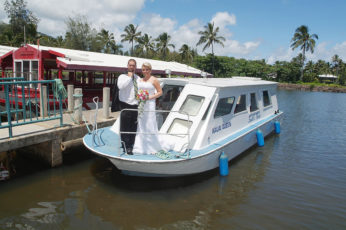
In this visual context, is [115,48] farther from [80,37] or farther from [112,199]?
[112,199]

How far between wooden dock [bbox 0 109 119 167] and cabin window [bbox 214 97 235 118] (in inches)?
132

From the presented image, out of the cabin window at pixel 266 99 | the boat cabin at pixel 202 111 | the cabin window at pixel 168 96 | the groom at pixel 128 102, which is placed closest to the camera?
the groom at pixel 128 102

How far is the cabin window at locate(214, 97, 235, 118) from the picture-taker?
660 centimetres

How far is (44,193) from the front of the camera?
5379 millimetres

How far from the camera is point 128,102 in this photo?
539 cm

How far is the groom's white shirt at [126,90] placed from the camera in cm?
A: 513

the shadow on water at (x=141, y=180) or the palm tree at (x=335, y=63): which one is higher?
the palm tree at (x=335, y=63)

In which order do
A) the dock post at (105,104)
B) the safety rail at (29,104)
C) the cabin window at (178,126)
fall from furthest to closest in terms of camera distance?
the dock post at (105,104) < the cabin window at (178,126) < the safety rail at (29,104)

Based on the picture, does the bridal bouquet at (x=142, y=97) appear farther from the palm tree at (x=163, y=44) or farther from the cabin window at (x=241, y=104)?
the palm tree at (x=163, y=44)

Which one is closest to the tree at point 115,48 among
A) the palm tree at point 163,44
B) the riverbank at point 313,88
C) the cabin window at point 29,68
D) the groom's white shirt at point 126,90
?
the palm tree at point 163,44

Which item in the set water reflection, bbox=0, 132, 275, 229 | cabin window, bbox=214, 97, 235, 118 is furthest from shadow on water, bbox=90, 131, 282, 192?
cabin window, bbox=214, 97, 235, 118

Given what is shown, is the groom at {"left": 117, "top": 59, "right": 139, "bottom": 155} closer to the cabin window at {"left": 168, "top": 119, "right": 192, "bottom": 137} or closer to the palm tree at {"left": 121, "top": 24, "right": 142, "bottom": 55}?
the cabin window at {"left": 168, "top": 119, "right": 192, "bottom": 137}

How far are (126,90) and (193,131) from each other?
1.79 meters

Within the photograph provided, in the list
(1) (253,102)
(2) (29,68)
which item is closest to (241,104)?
(1) (253,102)
